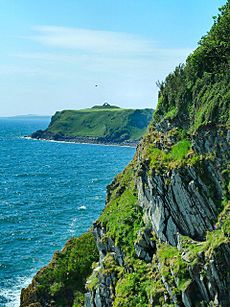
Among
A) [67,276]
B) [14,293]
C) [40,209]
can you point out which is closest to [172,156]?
[67,276]

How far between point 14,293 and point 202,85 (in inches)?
1482

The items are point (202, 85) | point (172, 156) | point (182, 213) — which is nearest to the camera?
point (182, 213)

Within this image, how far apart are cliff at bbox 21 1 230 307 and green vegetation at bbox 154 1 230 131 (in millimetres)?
119

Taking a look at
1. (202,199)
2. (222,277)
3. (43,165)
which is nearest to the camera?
(222,277)

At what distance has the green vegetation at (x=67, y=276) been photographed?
5323 cm

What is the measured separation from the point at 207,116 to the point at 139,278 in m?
17.6

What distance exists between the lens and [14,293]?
59.4m

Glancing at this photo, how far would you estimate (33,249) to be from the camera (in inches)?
2953

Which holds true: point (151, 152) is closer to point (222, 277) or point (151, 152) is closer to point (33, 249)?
point (222, 277)

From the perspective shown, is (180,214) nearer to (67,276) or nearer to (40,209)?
(67,276)

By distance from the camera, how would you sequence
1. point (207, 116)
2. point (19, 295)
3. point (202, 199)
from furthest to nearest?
point (19, 295) → point (207, 116) → point (202, 199)

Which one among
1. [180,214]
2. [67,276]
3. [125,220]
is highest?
[180,214]

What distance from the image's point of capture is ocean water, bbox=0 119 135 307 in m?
68.2

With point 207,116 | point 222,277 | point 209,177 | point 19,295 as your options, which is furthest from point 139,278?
point 19,295
